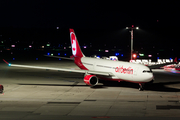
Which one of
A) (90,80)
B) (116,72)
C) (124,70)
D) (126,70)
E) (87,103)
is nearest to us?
(87,103)

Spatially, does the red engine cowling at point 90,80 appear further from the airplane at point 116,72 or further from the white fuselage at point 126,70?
the white fuselage at point 126,70

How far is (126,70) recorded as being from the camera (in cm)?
3231

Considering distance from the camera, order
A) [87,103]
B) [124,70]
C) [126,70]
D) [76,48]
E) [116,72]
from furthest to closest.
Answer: [76,48], [116,72], [124,70], [126,70], [87,103]

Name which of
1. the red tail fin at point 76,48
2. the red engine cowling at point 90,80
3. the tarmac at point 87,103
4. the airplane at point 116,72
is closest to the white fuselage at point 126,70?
the airplane at point 116,72

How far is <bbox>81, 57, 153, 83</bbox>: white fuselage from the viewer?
101ft

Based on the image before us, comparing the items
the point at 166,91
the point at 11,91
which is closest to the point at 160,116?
the point at 166,91

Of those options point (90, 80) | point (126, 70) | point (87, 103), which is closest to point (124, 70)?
point (126, 70)

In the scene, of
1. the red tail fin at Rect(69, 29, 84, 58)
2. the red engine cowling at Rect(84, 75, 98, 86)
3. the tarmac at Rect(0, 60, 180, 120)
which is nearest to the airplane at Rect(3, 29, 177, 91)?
the red engine cowling at Rect(84, 75, 98, 86)

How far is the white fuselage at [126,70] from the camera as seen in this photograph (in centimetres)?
3078

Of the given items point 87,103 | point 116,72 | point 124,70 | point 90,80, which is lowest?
point 87,103

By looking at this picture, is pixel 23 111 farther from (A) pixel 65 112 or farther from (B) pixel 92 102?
(B) pixel 92 102

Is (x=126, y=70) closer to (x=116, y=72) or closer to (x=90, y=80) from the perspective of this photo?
(x=116, y=72)

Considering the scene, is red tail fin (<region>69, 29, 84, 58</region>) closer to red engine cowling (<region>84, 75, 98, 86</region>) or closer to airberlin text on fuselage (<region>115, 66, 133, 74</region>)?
red engine cowling (<region>84, 75, 98, 86</region>)

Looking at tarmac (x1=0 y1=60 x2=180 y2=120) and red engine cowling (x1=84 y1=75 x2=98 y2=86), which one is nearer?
tarmac (x1=0 y1=60 x2=180 y2=120)
